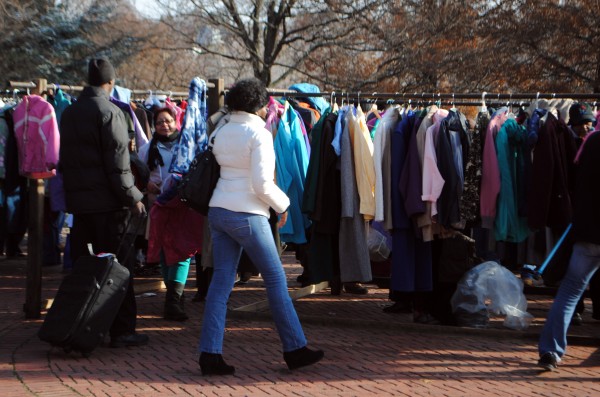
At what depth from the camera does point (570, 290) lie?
6.52 m

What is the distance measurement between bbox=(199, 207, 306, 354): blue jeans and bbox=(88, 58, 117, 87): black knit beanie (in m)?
1.61

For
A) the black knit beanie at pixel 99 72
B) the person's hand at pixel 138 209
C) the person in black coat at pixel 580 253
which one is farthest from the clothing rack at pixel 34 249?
the person in black coat at pixel 580 253

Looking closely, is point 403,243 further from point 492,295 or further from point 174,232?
point 174,232

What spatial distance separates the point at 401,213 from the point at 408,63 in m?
11.4

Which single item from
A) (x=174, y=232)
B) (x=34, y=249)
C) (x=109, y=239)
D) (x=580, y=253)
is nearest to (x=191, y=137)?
(x=174, y=232)

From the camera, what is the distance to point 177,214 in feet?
27.8

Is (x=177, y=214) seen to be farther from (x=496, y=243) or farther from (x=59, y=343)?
(x=496, y=243)

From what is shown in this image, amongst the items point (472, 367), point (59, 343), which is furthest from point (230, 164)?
point (472, 367)

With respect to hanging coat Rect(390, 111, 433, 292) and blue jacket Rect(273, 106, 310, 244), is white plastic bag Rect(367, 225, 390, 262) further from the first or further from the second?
hanging coat Rect(390, 111, 433, 292)

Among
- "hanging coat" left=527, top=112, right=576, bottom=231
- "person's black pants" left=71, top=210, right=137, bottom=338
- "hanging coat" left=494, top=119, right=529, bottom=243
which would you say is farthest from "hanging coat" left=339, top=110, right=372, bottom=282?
"person's black pants" left=71, top=210, right=137, bottom=338

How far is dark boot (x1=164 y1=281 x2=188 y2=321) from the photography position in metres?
8.34

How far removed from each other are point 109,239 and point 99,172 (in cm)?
53

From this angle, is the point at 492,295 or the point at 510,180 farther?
the point at 492,295

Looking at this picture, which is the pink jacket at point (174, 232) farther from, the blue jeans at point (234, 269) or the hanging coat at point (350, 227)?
the blue jeans at point (234, 269)
